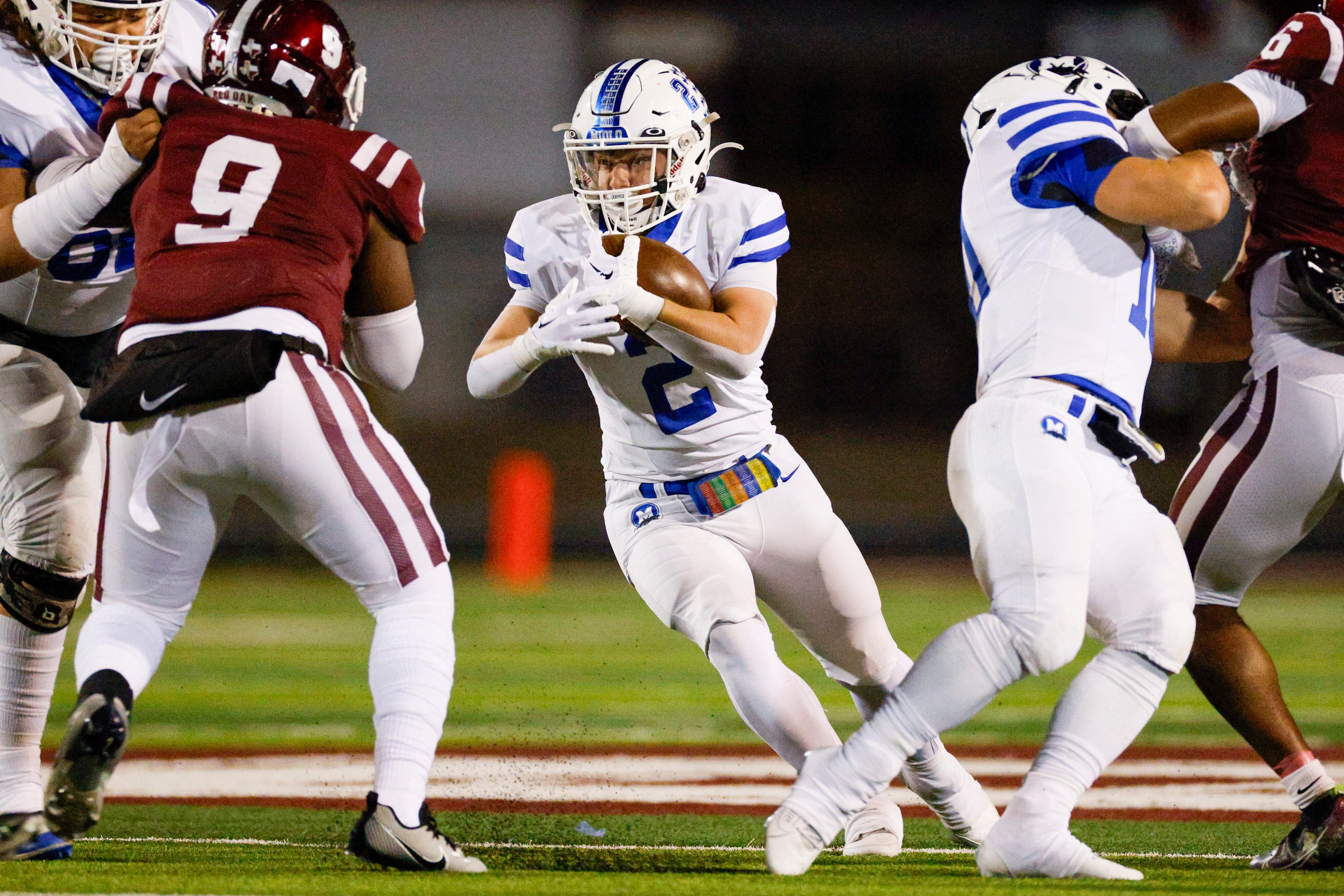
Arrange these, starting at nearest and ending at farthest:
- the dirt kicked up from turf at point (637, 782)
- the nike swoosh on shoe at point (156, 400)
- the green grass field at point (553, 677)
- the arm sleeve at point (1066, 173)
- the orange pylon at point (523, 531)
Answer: the nike swoosh on shoe at point (156, 400)
the arm sleeve at point (1066, 173)
the dirt kicked up from turf at point (637, 782)
the green grass field at point (553, 677)
the orange pylon at point (523, 531)

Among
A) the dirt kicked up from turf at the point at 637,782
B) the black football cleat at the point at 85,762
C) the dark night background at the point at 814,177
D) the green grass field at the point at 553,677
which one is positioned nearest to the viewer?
the black football cleat at the point at 85,762

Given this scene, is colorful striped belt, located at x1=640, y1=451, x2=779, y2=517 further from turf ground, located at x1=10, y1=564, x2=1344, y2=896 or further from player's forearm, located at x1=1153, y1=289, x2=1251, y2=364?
player's forearm, located at x1=1153, y1=289, x2=1251, y2=364

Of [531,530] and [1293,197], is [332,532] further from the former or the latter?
[531,530]

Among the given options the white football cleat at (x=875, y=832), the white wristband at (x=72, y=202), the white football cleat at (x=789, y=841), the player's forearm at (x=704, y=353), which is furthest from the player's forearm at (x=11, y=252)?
the white football cleat at (x=875, y=832)

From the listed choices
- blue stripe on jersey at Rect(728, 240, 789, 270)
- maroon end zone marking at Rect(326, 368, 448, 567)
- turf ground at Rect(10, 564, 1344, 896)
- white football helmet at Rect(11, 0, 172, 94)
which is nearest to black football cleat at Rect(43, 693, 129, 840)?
turf ground at Rect(10, 564, 1344, 896)

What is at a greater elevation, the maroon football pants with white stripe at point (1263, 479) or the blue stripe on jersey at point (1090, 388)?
the blue stripe on jersey at point (1090, 388)

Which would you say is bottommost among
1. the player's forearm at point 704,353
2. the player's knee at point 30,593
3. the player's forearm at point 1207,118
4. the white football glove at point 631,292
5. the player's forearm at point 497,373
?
the player's knee at point 30,593

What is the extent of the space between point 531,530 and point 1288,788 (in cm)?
875

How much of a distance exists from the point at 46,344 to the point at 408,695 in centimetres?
130

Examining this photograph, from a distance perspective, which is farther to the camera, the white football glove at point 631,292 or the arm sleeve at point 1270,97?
the arm sleeve at point 1270,97

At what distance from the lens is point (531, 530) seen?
1165cm

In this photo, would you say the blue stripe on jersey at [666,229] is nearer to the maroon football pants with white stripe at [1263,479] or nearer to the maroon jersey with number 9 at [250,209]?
the maroon jersey with number 9 at [250,209]

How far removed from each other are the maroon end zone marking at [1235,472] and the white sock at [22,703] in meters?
2.51

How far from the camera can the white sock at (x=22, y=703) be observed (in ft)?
10.7
